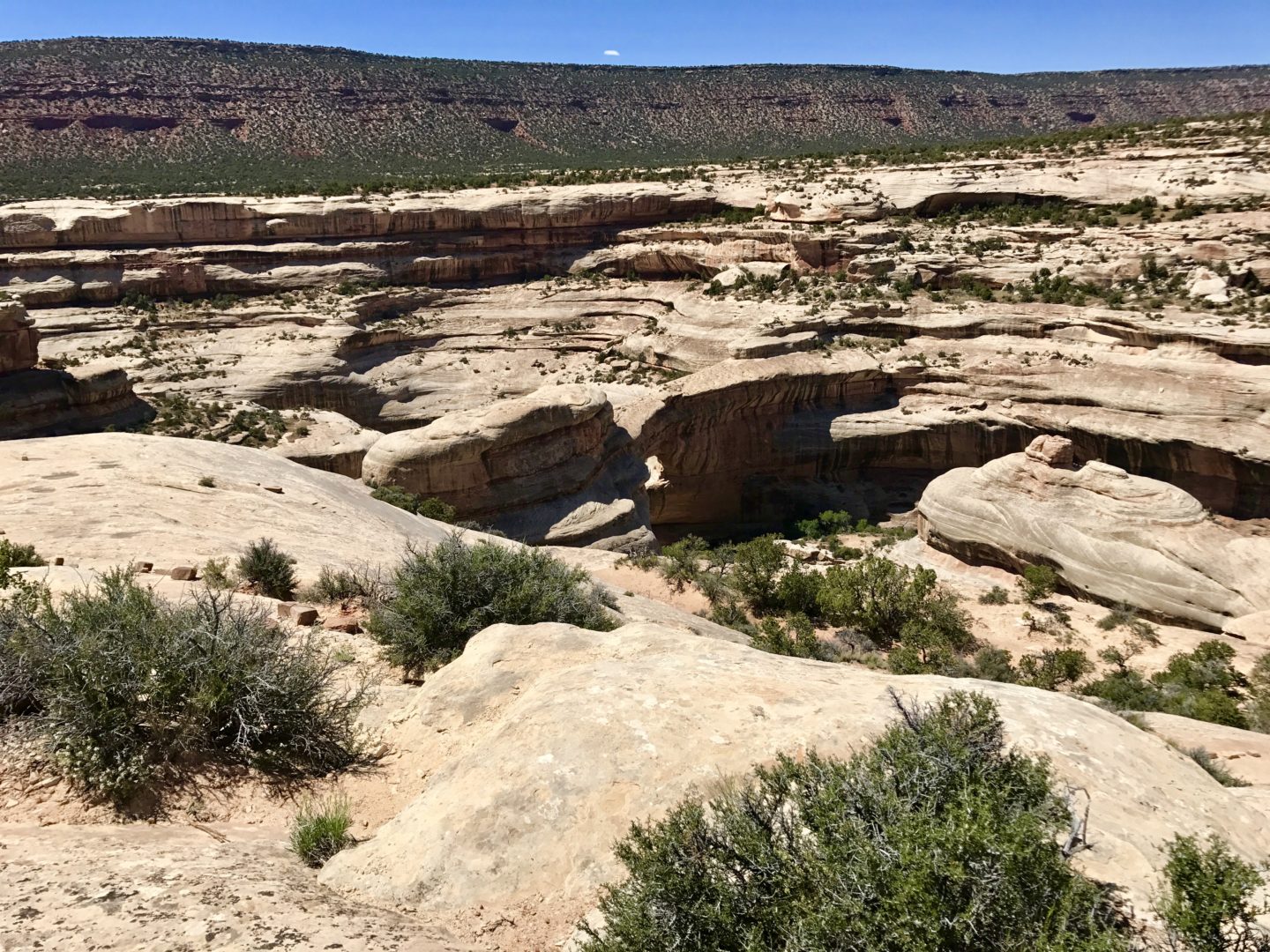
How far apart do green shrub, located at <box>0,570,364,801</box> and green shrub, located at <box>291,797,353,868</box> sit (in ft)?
2.69

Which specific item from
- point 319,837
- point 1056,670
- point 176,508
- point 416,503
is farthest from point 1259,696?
point 176,508

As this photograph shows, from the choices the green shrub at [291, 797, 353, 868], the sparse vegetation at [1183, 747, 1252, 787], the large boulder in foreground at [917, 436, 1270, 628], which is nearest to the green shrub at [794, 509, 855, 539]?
the large boulder in foreground at [917, 436, 1270, 628]

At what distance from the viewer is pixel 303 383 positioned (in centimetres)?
2639

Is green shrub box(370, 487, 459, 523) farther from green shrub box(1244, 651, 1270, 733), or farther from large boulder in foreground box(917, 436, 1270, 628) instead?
green shrub box(1244, 651, 1270, 733)

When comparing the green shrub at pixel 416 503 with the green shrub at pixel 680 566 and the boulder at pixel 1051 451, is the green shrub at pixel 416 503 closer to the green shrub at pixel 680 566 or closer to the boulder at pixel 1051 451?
the green shrub at pixel 680 566

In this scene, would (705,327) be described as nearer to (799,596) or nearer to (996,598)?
(799,596)

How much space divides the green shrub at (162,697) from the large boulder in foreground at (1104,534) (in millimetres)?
15792

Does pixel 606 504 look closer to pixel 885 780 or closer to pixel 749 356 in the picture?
pixel 749 356

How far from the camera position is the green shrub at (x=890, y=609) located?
1510 centimetres

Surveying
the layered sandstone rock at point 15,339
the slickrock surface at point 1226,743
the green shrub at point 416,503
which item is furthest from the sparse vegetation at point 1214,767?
the layered sandstone rock at point 15,339

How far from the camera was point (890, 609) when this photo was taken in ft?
51.1

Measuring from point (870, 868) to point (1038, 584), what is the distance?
1570 cm

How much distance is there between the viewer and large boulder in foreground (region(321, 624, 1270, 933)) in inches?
167

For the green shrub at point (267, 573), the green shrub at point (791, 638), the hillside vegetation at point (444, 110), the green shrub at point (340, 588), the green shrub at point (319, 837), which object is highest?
the hillside vegetation at point (444, 110)
